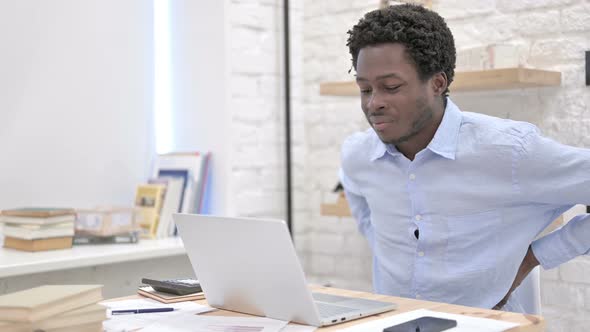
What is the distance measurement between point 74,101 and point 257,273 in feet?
5.56

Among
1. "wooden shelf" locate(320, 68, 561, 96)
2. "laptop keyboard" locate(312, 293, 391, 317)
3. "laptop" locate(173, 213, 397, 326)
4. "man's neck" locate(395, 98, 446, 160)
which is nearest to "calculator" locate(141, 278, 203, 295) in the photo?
"laptop" locate(173, 213, 397, 326)

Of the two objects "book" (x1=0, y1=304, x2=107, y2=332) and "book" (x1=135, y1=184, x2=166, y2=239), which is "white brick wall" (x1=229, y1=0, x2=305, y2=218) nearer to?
"book" (x1=135, y1=184, x2=166, y2=239)

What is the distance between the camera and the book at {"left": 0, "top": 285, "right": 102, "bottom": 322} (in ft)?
4.05

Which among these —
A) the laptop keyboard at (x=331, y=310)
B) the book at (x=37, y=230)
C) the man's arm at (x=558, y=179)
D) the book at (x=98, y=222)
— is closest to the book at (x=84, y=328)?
the laptop keyboard at (x=331, y=310)

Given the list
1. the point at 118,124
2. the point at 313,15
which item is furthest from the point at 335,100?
the point at 118,124

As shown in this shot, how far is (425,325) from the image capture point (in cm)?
127

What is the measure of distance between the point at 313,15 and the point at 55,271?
1.39 metres

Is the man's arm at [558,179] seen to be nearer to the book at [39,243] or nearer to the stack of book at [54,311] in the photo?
the stack of book at [54,311]

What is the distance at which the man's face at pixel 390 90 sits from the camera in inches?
67.1

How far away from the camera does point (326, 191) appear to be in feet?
10.0

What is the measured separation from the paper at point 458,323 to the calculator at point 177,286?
0.47 meters

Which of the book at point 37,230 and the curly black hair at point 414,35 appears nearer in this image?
the curly black hair at point 414,35

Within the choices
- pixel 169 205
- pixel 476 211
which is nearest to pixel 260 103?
pixel 169 205

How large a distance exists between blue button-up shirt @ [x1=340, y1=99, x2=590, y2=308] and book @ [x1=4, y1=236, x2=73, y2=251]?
123 centimetres
